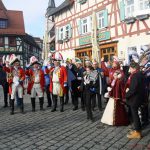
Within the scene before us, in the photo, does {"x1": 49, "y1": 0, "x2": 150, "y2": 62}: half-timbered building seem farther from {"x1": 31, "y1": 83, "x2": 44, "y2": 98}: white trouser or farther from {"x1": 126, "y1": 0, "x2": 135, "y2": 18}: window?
{"x1": 31, "y1": 83, "x2": 44, "y2": 98}: white trouser

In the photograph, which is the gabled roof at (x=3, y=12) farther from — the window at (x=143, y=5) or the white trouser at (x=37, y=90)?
the white trouser at (x=37, y=90)

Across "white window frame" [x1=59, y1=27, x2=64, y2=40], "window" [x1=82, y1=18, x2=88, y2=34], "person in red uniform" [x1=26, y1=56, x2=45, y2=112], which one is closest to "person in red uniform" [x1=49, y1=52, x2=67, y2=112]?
"person in red uniform" [x1=26, y1=56, x2=45, y2=112]

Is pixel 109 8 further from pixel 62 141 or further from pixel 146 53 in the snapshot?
pixel 62 141

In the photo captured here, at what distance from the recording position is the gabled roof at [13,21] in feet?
129

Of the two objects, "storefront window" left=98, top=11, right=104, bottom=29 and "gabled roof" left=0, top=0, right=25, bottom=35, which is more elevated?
"gabled roof" left=0, top=0, right=25, bottom=35

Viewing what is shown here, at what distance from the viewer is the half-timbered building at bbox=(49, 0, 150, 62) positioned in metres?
17.2

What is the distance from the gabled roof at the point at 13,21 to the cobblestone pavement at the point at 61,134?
32.4 meters

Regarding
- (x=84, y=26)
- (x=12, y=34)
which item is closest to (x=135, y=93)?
(x=84, y=26)

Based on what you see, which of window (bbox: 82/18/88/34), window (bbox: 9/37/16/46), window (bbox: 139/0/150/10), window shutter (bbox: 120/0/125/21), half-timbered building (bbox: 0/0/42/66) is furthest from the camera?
window (bbox: 9/37/16/46)

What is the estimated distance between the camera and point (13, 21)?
135 ft

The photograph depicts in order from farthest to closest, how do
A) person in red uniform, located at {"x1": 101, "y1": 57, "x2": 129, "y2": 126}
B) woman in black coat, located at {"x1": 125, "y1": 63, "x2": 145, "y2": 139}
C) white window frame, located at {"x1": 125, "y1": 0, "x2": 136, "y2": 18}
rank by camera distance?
white window frame, located at {"x1": 125, "y1": 0, "x2": 136, "y2": 18} → person in red uniform, located at {"x1": 101, "y1": 57, "x2": 129, "y2": 126} → woman in black coat, located at {"x1": 125, "y1": 63, "x2": 145, "y2": 139}

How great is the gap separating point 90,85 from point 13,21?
3558 centimetres

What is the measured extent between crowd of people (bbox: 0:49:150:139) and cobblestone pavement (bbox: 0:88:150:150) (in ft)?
1.09

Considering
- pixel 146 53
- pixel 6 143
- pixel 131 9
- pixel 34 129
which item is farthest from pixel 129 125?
pixel 131 9
